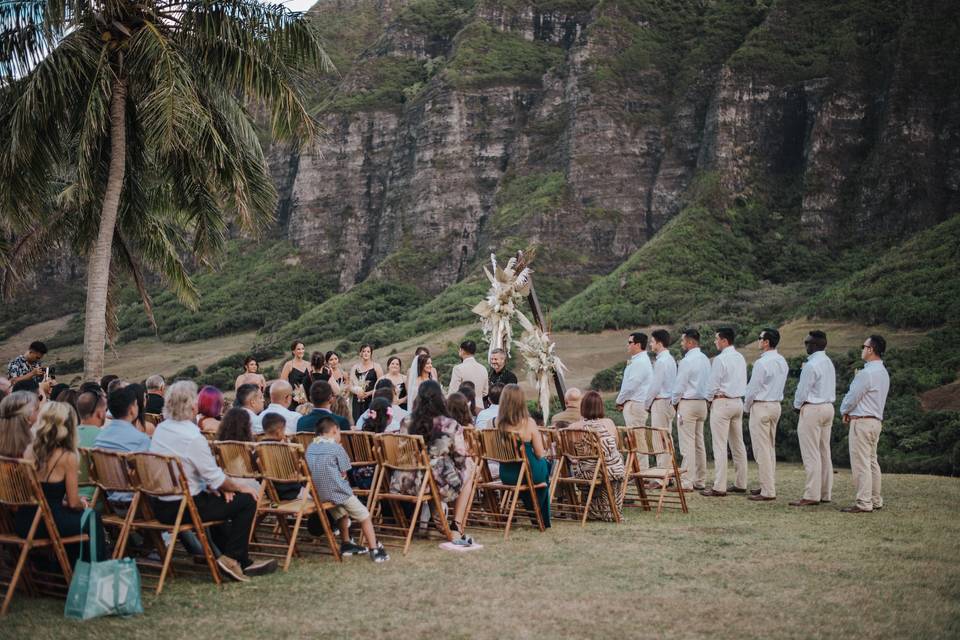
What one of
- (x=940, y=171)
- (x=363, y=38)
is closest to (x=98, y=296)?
(x=940, y=171)

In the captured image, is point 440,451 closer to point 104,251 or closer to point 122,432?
point 122,432

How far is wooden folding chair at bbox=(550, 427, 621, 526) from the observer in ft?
33.4

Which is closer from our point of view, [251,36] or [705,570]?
[705,570]

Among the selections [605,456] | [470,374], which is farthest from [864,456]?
[470,374]

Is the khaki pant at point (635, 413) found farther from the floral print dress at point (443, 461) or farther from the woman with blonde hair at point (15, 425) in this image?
the woman with blonde hair at point (15, 425)

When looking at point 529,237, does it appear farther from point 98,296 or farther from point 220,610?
point 220,610

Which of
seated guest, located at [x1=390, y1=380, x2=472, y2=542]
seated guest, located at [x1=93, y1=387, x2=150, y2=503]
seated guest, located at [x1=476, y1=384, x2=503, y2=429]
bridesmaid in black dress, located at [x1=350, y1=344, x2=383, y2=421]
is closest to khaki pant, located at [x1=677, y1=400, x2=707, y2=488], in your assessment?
seated guest, located at [x1=476, y1=384, x2=503, y2=429]

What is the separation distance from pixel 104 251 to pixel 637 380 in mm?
7571

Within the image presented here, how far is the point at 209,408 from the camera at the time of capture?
31.7 feet

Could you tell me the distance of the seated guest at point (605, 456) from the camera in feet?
34.4

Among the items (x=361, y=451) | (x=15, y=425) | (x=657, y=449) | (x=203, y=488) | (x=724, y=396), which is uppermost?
(x=15, y=425)

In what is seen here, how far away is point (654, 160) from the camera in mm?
78938

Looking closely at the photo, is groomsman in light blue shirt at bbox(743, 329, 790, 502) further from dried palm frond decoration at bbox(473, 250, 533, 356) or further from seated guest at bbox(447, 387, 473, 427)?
seated guest at bbox(447, 387, 473, 427)

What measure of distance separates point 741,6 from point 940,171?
2823cm
